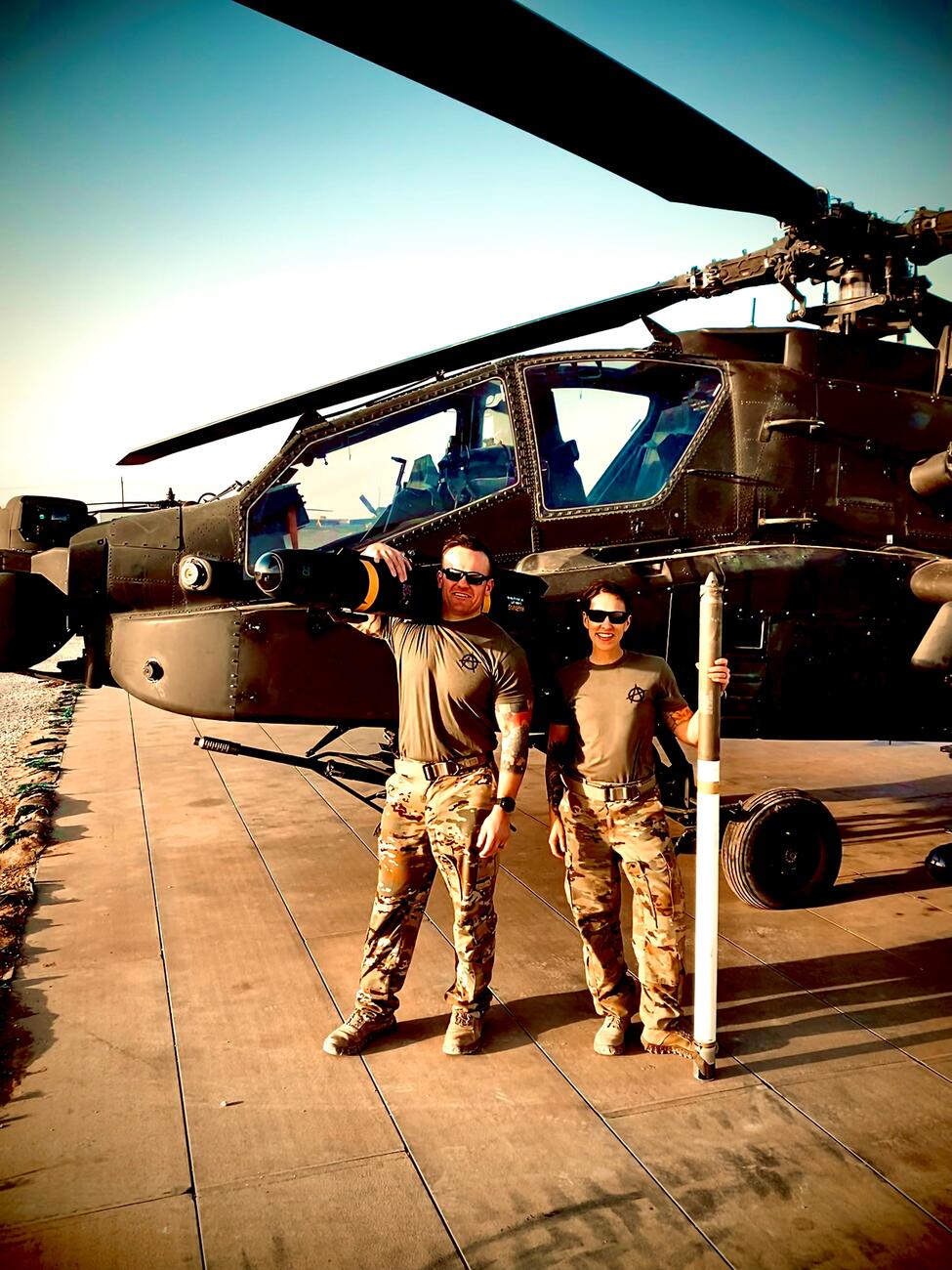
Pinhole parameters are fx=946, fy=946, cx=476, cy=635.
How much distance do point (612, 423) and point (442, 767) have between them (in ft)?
9.08

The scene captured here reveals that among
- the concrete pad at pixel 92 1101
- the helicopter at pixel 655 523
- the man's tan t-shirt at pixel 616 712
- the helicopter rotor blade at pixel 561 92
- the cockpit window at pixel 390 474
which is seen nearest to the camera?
the concrete pad at pixel 92 1101

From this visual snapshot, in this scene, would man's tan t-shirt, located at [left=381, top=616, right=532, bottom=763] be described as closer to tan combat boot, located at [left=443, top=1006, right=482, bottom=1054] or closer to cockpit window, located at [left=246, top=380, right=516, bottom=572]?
tan combat boot, located at [left=443, top=1006, right=482, bottom=1054]

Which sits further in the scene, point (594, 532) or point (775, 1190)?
point (594, 532)

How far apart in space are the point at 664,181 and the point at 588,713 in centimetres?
263

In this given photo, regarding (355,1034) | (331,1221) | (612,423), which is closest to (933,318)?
(612,423)

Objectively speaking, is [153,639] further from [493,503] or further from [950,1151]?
[950,1151]

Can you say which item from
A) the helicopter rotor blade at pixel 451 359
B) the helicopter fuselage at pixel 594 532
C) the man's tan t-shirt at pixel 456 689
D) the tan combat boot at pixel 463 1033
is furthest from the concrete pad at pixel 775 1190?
the helicopter rotor blade at pixel 451 359

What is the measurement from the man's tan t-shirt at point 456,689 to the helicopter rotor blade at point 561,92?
2.10m

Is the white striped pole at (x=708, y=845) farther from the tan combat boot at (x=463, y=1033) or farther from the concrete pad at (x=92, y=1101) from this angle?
the concrete pad at (x=92, y=1101)

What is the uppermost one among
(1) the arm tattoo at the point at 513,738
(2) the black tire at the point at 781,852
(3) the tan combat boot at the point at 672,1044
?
(1) the arm tattoo at the point at 513,738

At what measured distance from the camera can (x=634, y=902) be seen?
153 inches

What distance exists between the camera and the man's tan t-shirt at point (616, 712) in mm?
3859

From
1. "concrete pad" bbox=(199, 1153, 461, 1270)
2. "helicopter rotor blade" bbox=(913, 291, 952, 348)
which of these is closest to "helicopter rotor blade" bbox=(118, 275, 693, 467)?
"helicopter rotor blade" bbox=(913, 291, 952, 348)

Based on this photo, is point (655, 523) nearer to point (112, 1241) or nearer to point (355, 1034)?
point (355, 1034)
